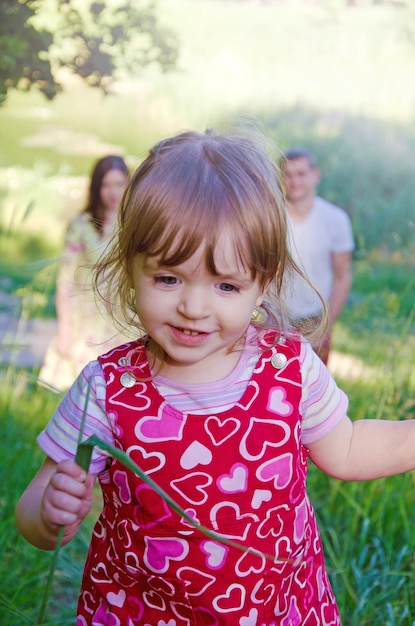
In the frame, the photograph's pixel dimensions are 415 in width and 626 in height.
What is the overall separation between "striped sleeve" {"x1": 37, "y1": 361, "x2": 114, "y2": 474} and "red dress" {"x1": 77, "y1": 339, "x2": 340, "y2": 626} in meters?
0.02

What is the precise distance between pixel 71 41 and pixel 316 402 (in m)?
2.11

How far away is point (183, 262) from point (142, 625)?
534 millimetres

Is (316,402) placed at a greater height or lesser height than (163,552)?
greater

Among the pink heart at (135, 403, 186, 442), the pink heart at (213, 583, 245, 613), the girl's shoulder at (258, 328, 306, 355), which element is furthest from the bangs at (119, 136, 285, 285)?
the pink heart at (213, 583, 245, 613)

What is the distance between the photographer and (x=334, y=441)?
56.1 inches

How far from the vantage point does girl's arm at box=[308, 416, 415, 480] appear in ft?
4.68

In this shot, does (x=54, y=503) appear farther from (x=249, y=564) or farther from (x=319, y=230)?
(x=319, y=230)

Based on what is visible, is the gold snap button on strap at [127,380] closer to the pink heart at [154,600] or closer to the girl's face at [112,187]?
the pink heart at [154,600]

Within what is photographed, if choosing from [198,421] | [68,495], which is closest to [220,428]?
[198,421]

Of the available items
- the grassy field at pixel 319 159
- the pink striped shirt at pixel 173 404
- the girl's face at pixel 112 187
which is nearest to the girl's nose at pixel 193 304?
the pink striped shirt at pixel 173 404

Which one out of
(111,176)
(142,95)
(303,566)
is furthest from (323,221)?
(303,566)

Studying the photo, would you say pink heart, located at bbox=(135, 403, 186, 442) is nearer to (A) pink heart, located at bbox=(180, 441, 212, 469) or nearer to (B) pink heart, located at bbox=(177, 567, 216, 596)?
(A) pink heart, located at bbox=(180, 441, 212, 469)

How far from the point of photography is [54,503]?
1.21 m

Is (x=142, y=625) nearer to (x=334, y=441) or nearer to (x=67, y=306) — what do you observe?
(x=334, y=441)
